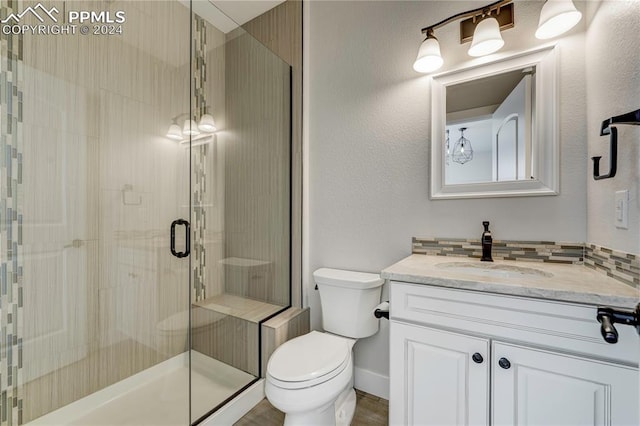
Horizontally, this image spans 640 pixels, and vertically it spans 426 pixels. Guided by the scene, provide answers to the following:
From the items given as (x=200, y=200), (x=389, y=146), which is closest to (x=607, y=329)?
(x=389, y=146)

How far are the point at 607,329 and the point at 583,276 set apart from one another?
0.39 m

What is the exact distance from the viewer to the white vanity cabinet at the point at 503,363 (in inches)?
31.1

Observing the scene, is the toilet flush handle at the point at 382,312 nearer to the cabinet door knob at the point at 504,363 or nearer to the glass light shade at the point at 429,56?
the cabinet door knob at the point at 504,363

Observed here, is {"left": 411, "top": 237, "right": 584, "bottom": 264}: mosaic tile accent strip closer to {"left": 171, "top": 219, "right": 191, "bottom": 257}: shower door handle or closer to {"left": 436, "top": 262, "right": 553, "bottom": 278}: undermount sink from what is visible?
{"left": 436, "top": 262, "right": 553, "bottom": 278}: undermount sink

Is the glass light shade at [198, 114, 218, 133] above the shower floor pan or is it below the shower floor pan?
above

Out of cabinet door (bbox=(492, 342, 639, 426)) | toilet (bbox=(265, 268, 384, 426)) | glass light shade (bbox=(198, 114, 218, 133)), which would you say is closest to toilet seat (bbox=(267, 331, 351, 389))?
toilet (bbox=(265, 268, 384, 426))

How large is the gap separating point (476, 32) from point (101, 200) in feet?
7.00

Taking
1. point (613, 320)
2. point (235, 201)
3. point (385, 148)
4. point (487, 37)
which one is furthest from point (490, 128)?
point (235, 201)

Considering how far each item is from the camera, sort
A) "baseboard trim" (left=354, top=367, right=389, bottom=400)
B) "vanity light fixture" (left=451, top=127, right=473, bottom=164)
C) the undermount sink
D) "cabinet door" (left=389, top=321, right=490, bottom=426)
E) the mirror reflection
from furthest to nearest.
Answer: "baseboard trim" (left=354, top=367, right=389, bottom=400), "vanity light fixture" (left=451, top=127, right=473, bottom=164), the mirror reflection, the undermount sink, "cabinet door" (left=389, top=321, right=490, bottom=426)

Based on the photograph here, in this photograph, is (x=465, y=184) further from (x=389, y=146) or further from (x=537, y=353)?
(x=537, y=353)

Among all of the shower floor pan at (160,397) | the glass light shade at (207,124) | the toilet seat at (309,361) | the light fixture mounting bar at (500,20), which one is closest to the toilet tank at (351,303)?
the toilet seat at (309,361)

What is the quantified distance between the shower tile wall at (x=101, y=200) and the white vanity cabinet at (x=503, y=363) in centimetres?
142

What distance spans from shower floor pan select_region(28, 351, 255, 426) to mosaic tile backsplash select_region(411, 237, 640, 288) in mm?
1367

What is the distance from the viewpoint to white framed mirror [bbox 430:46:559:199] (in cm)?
127
